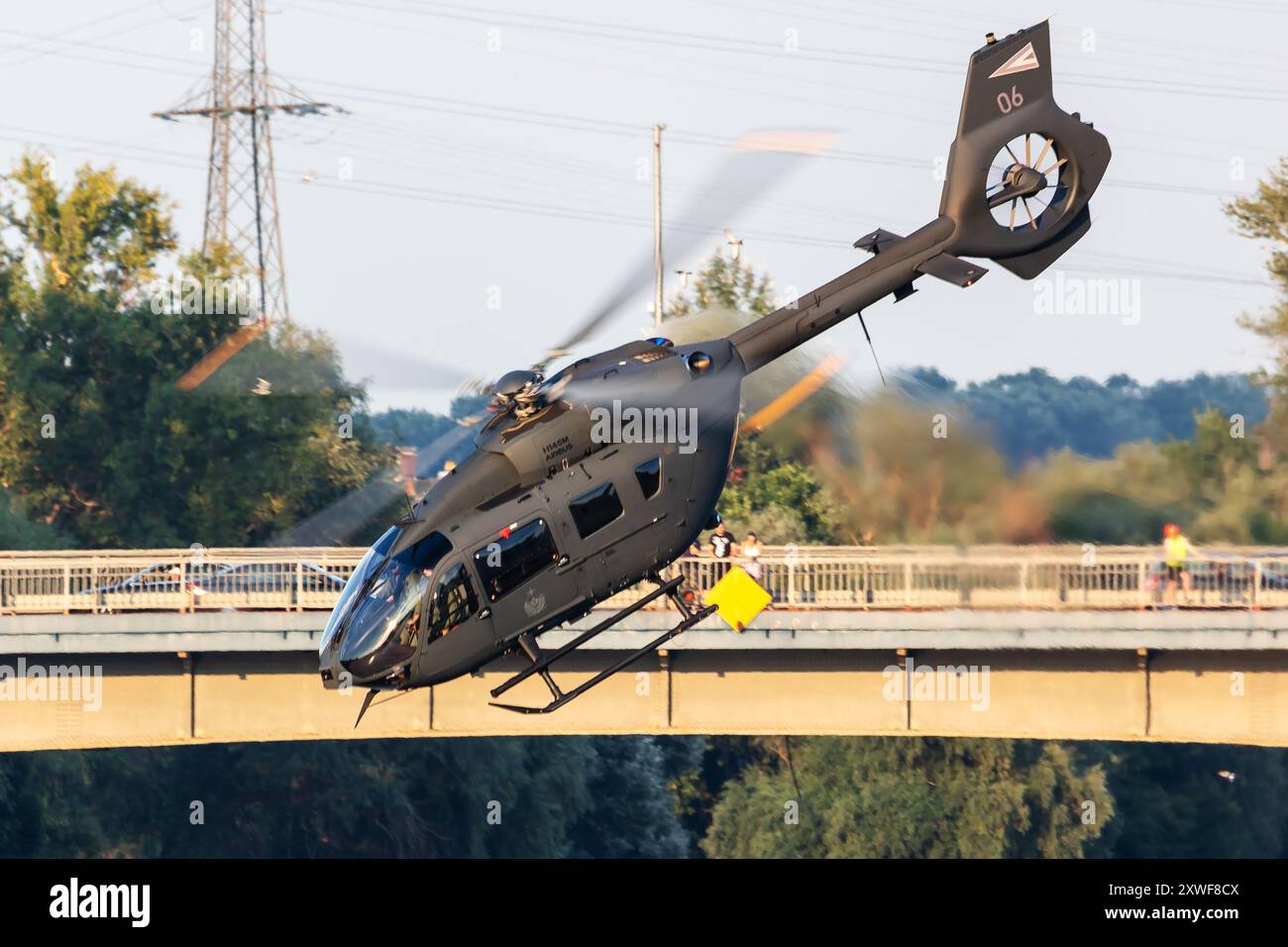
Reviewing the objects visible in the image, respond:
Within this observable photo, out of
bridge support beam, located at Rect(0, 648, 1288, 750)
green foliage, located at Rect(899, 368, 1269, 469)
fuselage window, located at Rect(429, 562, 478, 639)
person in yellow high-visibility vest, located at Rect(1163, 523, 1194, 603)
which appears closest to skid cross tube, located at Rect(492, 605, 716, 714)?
fuselage window, located at Rect(429, 562, 478, 639)

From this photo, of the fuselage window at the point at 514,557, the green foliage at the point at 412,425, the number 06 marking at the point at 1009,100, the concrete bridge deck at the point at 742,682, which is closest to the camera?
the fuselage window at the point at 514,557

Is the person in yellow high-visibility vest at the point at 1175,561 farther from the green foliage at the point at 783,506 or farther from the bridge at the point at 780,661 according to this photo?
the green foliage at the point at 783,506

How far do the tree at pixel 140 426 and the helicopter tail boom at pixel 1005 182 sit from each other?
3923 centimetres

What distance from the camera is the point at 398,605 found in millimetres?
25125

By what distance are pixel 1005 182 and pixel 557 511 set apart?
8.92m

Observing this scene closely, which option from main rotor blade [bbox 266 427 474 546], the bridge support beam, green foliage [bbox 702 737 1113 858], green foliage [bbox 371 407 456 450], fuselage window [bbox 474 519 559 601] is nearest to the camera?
fuselage window [bbox 474 519 559 601]

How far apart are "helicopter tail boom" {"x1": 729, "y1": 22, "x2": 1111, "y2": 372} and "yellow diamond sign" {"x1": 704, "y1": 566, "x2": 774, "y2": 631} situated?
164 inches

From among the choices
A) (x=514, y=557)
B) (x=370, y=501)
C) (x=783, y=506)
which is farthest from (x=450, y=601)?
(x=783, y=506)

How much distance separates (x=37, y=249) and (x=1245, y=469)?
44108mm

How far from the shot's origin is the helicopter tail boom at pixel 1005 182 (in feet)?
94.5

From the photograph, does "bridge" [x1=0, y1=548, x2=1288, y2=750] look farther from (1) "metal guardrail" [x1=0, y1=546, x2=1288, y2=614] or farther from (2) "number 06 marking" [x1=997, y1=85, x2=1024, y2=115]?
(2) "number 06 marking" [x1=997, y1=85, x2=1024, y2=115]

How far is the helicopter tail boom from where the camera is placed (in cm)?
2881

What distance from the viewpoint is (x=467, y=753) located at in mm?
66125

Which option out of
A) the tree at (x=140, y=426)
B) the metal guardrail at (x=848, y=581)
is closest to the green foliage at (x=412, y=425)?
the tree at (x=140, y=426)
